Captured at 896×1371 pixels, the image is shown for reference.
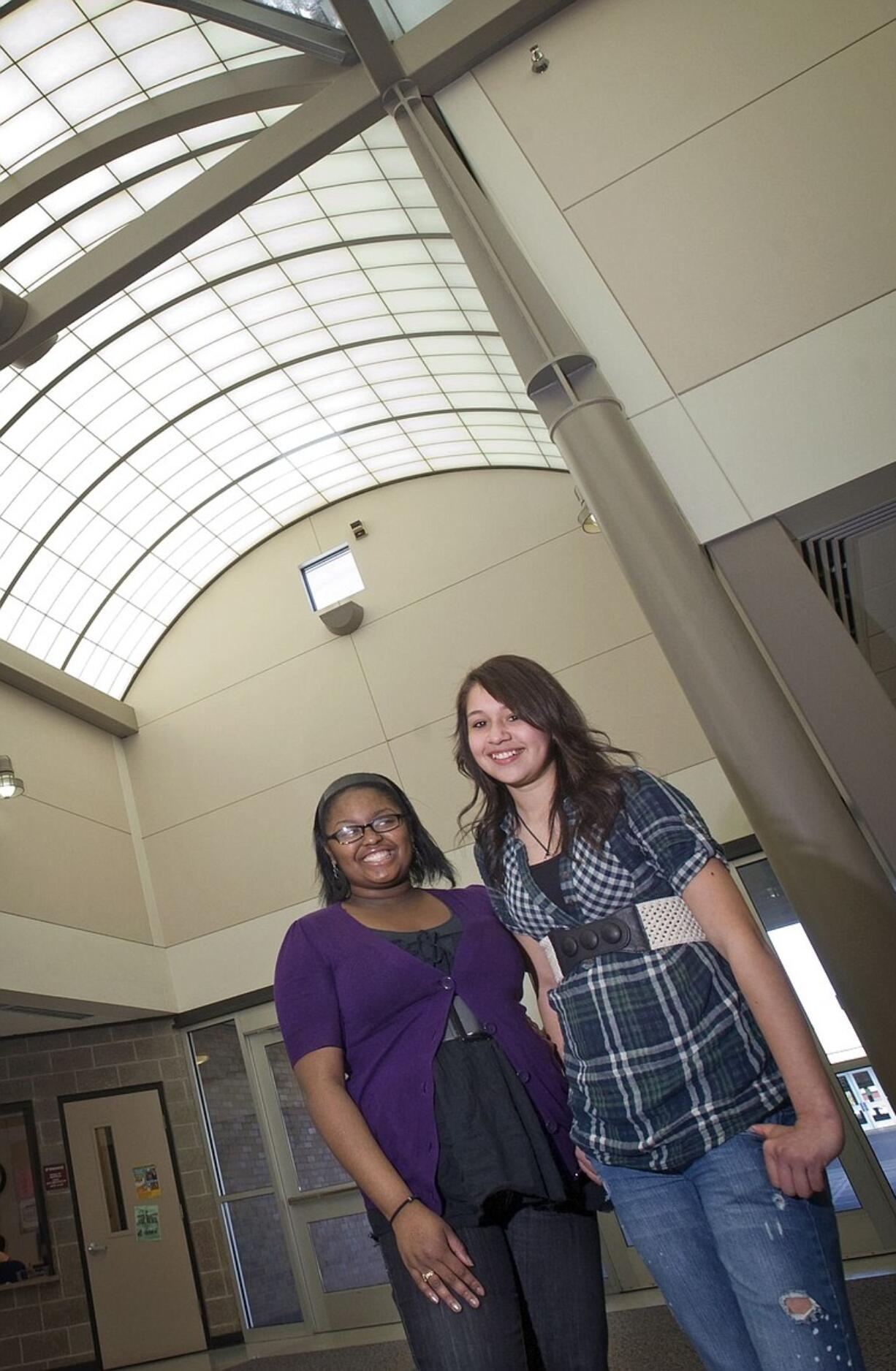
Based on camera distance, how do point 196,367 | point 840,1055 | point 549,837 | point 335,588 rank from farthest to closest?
point 335,588
point 196,367
point 840,1055
point 549,837

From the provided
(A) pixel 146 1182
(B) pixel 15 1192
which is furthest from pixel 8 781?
(A) pixel 146 1182

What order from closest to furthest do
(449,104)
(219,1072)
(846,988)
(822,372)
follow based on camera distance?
(846,988), (822,372), (449,104), (219,1072)

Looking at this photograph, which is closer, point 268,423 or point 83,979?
point 83,979

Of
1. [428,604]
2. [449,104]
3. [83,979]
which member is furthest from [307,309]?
[83,979]

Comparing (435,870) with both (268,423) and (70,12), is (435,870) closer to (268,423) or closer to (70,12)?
(70,12)

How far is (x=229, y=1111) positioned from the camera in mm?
12258

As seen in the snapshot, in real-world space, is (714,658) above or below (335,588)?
below

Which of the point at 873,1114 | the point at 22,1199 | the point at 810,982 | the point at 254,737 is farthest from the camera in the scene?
the point at 254,737

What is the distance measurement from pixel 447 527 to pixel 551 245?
24.4 feet

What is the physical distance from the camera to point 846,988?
165 inches

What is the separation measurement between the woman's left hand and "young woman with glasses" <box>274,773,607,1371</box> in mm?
522

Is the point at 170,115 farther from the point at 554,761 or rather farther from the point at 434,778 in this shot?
the point at 434,778

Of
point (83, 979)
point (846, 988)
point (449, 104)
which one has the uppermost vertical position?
point (449, 104)

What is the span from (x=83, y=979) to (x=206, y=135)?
9.04 m
